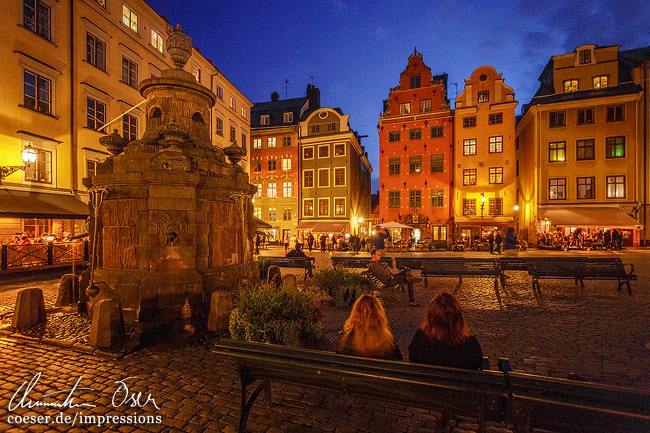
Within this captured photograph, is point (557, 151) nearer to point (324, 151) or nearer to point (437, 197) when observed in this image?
point (437, 197)

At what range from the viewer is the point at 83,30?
816 inches

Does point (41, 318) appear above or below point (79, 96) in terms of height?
below

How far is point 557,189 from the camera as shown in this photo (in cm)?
3125

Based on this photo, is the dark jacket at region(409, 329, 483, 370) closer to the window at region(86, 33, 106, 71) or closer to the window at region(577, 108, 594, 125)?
the window at region(86, 33, 106, 71)

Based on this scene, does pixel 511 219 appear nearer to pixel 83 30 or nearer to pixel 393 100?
pixel 393 100

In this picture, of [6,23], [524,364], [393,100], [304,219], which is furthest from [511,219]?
[6,23]

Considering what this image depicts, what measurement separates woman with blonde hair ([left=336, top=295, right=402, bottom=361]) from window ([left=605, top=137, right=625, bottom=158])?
36.9 meters

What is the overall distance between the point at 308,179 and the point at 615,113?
2956 cm

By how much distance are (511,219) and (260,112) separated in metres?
31.6

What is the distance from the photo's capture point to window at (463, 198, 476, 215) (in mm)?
33356

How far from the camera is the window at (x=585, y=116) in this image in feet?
100

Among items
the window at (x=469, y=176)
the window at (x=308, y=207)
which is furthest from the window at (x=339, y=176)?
the window at (x=469, y=176)

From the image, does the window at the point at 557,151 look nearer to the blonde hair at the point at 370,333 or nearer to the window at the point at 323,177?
the window at the point at 323,177

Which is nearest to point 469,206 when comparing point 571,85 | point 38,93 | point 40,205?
point 571,85
